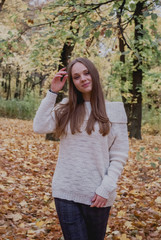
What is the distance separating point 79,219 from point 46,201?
9.50ft

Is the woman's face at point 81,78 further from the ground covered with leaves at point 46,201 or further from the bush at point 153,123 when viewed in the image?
the bush at point 153,123

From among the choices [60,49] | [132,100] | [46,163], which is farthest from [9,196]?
[132,100]

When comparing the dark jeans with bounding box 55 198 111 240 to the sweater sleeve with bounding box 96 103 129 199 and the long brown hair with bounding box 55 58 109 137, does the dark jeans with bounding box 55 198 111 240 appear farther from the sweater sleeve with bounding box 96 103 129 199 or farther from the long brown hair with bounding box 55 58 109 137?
the long brown hair with bounding box 55 58 109 137

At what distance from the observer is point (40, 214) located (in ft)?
13.7

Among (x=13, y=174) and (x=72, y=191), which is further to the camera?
(x=13, y=174)

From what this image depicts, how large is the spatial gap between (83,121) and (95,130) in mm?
126

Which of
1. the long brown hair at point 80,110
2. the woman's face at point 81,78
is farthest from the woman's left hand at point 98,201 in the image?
the woman's face at point 81,78

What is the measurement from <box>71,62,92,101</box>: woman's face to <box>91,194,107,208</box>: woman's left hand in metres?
0.85

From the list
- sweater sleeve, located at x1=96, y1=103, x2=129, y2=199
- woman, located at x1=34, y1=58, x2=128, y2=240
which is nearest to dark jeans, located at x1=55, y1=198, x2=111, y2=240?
woman, located at x1=34, y1=58, x2=128, y2=240

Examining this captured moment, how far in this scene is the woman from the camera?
1949mm

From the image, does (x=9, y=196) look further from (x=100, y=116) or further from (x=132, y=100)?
(x=132, y=100)

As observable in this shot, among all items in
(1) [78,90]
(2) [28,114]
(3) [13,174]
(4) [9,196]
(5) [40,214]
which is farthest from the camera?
(2) [28,114]

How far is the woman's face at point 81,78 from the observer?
2.14 metres

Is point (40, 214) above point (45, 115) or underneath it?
underneath
